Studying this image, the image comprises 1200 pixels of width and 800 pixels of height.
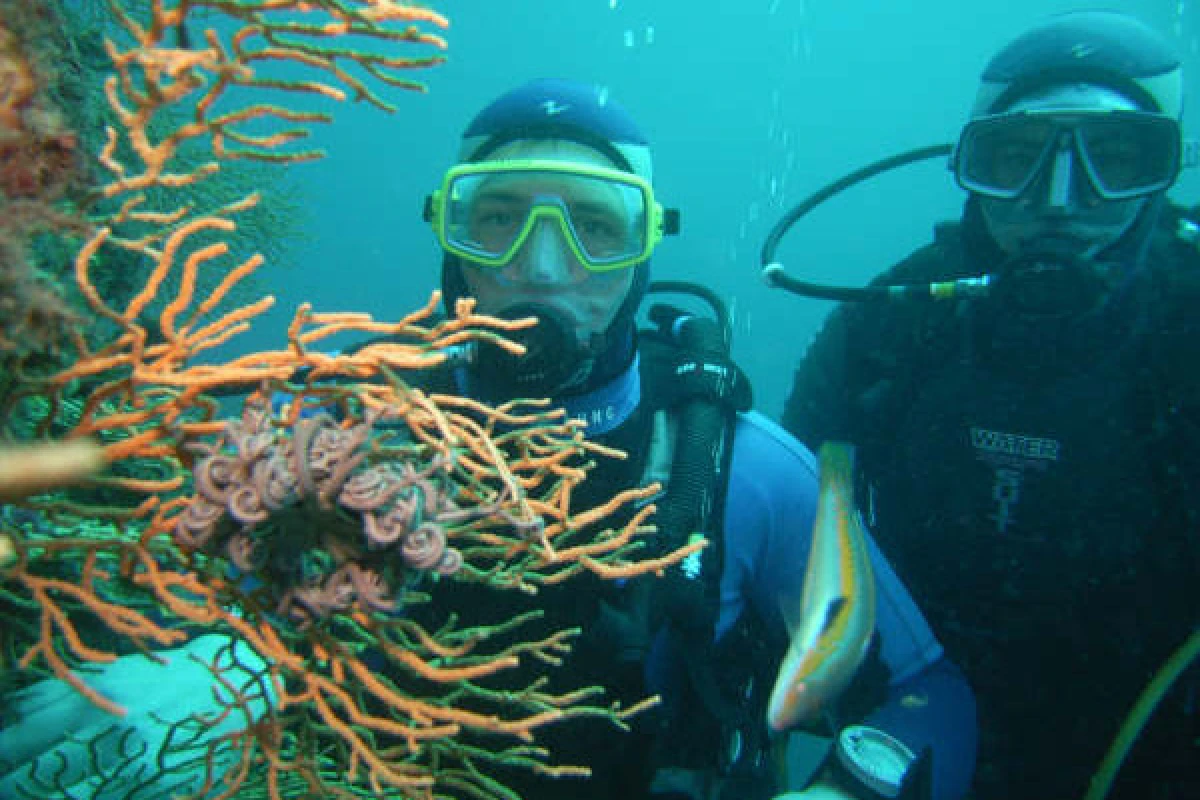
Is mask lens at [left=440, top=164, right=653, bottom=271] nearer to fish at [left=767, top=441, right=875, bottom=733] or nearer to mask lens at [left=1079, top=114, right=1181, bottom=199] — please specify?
fish at [left=767, top=441, right=875, bottom=733]

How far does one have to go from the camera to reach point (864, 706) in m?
3.43

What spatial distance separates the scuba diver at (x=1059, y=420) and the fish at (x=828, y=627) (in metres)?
1.84

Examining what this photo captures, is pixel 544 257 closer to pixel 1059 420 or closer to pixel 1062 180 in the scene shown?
pixel 1062 180

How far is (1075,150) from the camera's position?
145 inches

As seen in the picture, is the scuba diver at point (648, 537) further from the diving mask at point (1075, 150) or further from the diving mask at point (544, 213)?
the diving mask at point (1075, 150)

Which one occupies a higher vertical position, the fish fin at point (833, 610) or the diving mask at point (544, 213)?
the diving mask at point (544, 213)

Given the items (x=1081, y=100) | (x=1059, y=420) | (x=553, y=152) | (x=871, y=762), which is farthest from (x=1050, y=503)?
(x=553, y=152)

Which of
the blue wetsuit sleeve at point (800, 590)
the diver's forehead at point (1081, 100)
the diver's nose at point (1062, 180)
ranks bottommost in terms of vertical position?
the blue wetsuit sleeve at point (800, 590)

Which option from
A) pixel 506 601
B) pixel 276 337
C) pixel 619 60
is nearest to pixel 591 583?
pixel 506 601

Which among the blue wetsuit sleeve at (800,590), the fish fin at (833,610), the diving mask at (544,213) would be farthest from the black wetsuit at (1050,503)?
the fish fin at (833,610)

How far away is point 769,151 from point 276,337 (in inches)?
3074

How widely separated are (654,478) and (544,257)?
124 cm

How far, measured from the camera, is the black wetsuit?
3.71 metres

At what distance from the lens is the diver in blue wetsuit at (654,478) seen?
286 centimetres
